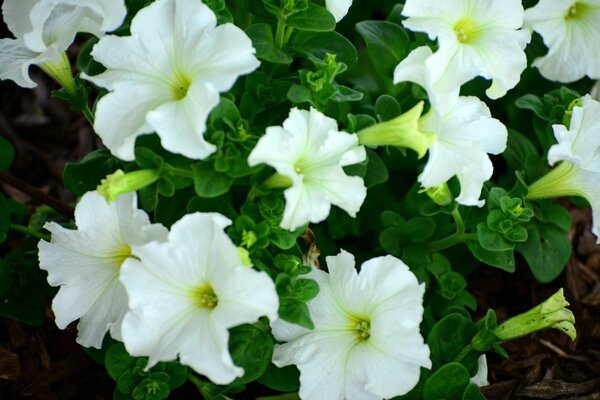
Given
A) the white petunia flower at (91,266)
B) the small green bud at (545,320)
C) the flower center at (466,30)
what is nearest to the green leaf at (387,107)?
the flower center at (466,30)

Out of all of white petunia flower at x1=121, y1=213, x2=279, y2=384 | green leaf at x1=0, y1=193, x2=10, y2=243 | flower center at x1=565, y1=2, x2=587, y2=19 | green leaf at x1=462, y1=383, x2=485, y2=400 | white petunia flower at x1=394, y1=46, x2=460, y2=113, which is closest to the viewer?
white petunia flower at x1=121, y1=213, x2=279, y2=384

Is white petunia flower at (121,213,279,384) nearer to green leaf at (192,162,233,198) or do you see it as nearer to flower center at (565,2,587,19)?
green leaf at (192,162,233,198)

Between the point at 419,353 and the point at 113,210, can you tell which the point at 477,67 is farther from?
the point at 113,210

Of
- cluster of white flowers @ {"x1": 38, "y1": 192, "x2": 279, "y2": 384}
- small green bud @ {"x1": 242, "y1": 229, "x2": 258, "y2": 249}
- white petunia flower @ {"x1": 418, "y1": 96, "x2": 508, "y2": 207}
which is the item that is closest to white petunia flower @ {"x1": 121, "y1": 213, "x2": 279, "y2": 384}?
cluster of white flowers @ {"x1": 38, "y1": 192, "x2": 279, "y2": 384}

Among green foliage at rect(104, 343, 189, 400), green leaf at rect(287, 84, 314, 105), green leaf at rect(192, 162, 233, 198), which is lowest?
green foliage at rect(104, 343, 189, 400)

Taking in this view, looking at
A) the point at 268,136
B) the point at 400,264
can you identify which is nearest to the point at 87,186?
the point at 268,136

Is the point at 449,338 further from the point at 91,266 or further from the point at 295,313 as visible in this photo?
the point at 91,266

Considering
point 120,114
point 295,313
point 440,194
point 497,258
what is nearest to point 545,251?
point 497,258
